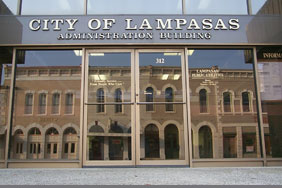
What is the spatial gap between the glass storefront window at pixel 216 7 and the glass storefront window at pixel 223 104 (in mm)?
1245

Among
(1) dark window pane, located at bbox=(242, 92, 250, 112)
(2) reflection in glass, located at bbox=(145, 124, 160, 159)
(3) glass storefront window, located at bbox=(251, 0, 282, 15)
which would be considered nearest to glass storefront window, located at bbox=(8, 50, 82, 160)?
(2) reflection in glass, located at bbox=(145, 124, 160, 159)

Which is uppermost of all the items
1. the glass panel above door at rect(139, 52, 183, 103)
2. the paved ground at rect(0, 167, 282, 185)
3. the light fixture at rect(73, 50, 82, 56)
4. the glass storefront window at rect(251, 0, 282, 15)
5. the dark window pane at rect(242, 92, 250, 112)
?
the glass storefront window at rect(251, 0, 282, 15)

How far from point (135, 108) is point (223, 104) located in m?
2.57

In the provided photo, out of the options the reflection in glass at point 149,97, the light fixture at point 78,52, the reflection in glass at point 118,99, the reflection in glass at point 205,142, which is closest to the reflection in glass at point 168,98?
the reflection in glass at point 149,97

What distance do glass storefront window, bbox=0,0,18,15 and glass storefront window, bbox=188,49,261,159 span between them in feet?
17.7

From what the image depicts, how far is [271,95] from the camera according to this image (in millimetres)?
7797

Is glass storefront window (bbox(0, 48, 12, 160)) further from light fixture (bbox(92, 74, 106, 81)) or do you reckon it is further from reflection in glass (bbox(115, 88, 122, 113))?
reflection in glass (bbox(115, 88, 122, 113))

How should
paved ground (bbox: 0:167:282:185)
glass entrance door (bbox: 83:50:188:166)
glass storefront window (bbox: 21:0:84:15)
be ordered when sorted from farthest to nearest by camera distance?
glass storefront window (bbox: 21:0:84:15) → glass entrance door (bbox: 83:50:188:166) → paved ground (bbox: 0:167:282:185)

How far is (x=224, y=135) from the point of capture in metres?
7.62

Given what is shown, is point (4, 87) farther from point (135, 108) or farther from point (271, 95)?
point (271, 95)

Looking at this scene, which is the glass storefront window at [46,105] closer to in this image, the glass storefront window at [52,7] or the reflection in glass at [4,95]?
the reflection in glass at [4,95]

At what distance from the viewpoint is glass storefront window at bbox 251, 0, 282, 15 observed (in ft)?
26.2

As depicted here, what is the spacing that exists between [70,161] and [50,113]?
1.52 meters

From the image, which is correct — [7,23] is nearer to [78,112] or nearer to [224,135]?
[78,112]
